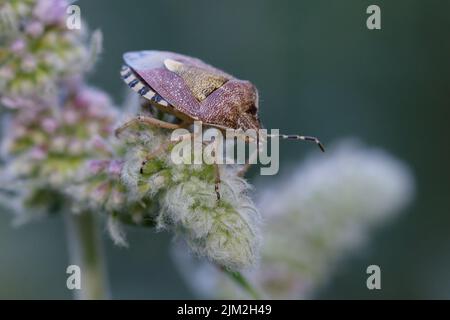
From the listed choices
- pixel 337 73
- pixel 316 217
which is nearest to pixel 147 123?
pixel 316 217

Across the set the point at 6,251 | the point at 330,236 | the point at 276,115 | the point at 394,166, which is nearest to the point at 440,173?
the point at 276,115

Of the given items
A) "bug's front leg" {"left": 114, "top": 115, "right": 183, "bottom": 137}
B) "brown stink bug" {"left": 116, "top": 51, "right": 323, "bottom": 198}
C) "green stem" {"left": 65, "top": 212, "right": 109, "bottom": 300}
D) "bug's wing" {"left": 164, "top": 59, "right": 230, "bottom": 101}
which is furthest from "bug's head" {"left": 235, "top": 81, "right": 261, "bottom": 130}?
"green stem" {"left": 65, "top": 212, "right": 109, "bottom": 300}

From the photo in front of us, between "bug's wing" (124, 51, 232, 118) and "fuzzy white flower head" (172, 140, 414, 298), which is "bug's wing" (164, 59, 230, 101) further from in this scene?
"fuzzy white flower head" (172, 140, 414, 298)

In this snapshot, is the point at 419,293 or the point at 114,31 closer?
the point at 419,293

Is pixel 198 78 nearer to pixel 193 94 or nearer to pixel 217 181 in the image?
pixel 193 94
